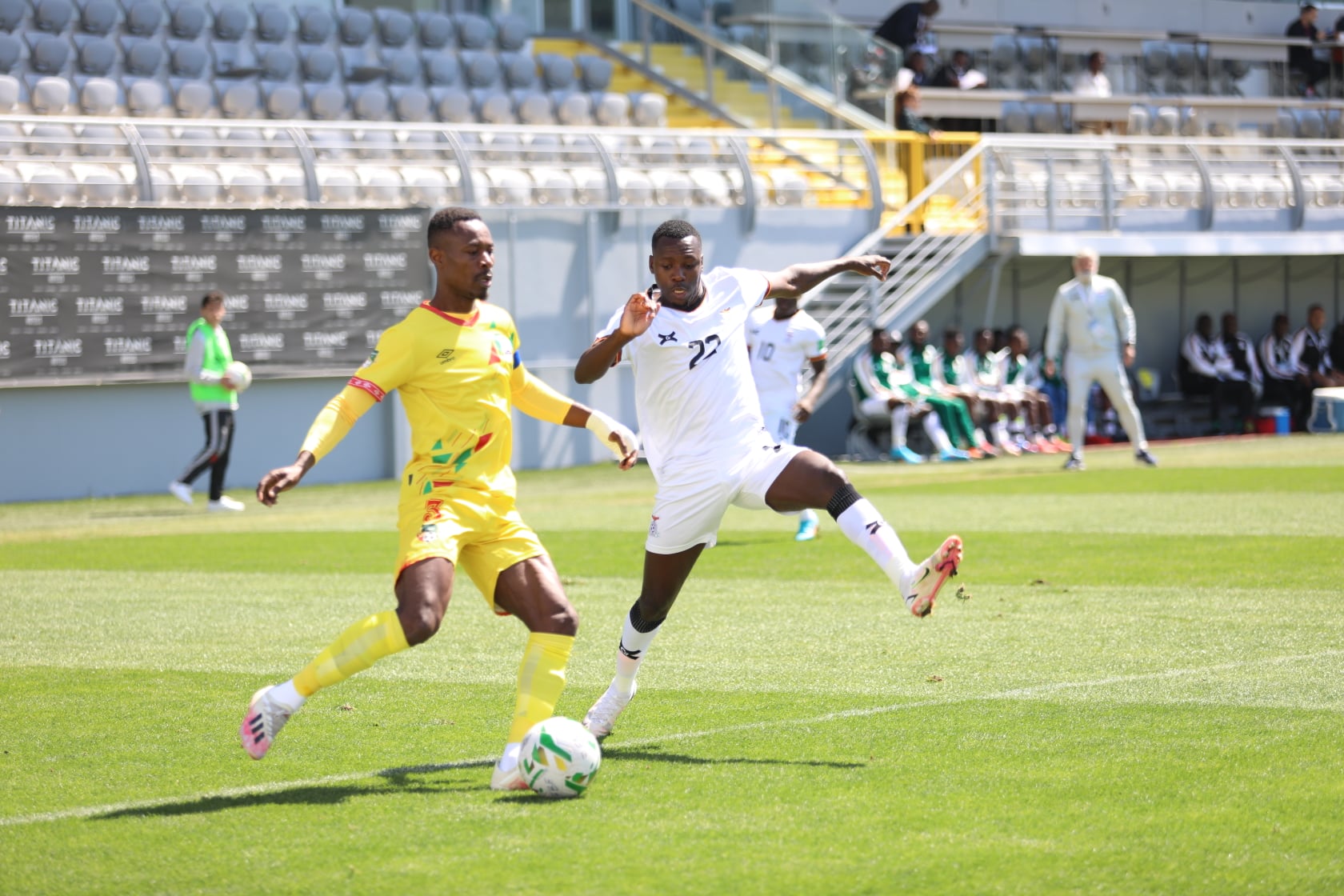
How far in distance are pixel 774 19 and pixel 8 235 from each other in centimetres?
1227

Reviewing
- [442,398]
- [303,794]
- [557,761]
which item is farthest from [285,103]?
[557,761]

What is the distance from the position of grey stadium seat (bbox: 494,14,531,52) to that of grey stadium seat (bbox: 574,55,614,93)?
1013mm

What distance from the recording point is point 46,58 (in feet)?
76.1

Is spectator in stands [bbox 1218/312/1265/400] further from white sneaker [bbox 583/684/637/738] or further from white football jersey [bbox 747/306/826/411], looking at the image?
white sneaker [bbox 583/684/637/738]

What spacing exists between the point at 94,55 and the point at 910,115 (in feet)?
39.1

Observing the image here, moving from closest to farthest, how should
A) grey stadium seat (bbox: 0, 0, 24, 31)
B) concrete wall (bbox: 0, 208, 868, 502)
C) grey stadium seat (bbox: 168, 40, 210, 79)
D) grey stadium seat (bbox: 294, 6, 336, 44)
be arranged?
1. concrete wall (bbox: 0, 208, 868, 502)
2. grey stadium seat (bbox: 0, 0, 24, 31)
3. grey stadium seat (bbox: 168, 40, 210, 79)
4. grey stadium seat (bbox: 294, 6, 336, 44)

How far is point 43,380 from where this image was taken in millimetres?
20234

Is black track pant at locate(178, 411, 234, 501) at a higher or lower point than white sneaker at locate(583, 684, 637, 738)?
lower

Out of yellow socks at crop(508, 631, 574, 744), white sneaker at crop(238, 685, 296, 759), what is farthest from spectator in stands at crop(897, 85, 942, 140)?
white sneaker at crop(238, 685, 296, 759)

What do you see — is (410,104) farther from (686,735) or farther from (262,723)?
(262,723)

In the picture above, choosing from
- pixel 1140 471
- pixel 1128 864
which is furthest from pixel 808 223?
pixel 1128 864

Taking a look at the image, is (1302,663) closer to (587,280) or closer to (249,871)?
(249,871)

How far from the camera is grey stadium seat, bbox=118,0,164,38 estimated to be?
24438 millimetres

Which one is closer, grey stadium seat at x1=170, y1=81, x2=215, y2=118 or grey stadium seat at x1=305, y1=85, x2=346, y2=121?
grey stadium seat at x1=170, y1=81, x2=215, y2=118
